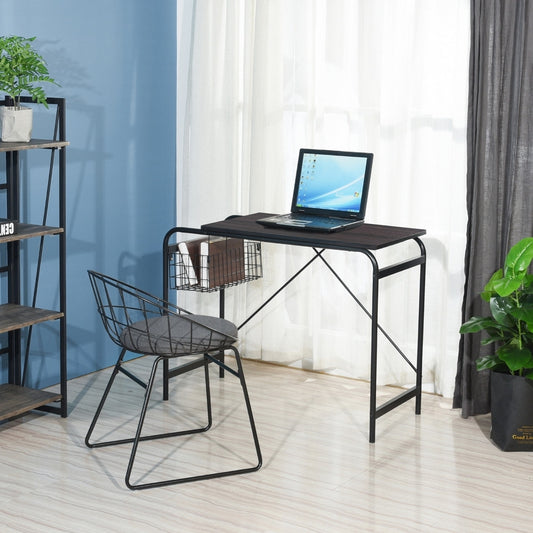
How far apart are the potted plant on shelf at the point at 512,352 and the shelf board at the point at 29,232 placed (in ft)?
5.08

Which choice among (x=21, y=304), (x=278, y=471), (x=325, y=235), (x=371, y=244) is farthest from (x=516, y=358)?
(x=21, y=304)

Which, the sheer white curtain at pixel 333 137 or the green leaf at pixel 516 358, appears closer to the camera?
the green leaf at pixel 516 358

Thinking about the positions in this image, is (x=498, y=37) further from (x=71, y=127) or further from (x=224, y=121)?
(x=71, y=127)

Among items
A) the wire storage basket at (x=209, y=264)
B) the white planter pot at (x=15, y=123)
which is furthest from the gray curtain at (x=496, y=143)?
the white planter pot at (x=15, y=123)

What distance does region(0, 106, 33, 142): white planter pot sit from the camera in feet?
10.6

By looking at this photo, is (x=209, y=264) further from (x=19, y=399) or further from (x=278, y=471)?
(x=278, y=471)

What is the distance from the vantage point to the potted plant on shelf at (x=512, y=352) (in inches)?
124

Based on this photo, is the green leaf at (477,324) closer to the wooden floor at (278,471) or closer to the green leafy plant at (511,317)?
the green leafy plant at (511,317)

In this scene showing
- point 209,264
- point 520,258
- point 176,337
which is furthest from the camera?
point 209,264

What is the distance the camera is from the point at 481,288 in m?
3.55

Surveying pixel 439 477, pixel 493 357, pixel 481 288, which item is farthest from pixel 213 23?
pixel 439 477

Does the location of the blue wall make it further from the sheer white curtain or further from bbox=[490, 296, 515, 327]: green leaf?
bbox=[490, 296, 515, 327]: green leaf

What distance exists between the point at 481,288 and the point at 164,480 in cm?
144

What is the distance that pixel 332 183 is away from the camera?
3.62 metres
